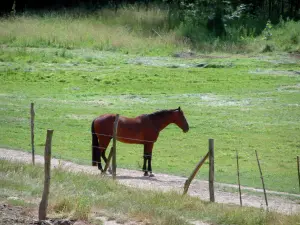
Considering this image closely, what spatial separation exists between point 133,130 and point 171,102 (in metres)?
12.0

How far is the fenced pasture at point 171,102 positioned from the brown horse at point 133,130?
3.51 ft

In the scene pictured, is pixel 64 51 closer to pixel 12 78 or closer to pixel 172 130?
pixel 12 78

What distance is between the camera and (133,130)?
21031mm

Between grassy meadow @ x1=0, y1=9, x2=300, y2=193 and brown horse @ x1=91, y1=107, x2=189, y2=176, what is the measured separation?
1.13 metres

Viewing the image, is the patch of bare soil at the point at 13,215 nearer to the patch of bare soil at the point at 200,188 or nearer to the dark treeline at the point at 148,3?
the patch of bare soil at the point at 200,188

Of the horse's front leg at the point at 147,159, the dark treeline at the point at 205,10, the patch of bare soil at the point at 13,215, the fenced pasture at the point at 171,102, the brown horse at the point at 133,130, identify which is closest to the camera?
the patch of bare soil at the point at 13,215

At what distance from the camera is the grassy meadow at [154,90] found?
24.0m

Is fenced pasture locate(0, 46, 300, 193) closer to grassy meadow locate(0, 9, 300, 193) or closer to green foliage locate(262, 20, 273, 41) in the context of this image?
grassy meadow locate(0, 9, 300, 193)

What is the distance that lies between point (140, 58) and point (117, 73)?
4334 mm

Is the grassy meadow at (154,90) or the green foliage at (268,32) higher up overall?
the green foliage at (268,32)

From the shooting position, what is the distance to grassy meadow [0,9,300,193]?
78.8ft

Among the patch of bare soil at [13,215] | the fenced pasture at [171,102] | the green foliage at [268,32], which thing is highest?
the patch of bare soil at [13,215]

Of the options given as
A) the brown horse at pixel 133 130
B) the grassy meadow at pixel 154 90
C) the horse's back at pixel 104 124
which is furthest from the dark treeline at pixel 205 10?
the horse's back at pixel 104 124

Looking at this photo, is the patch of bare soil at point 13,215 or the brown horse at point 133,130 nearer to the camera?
the patch of bare soil at point 13,215
